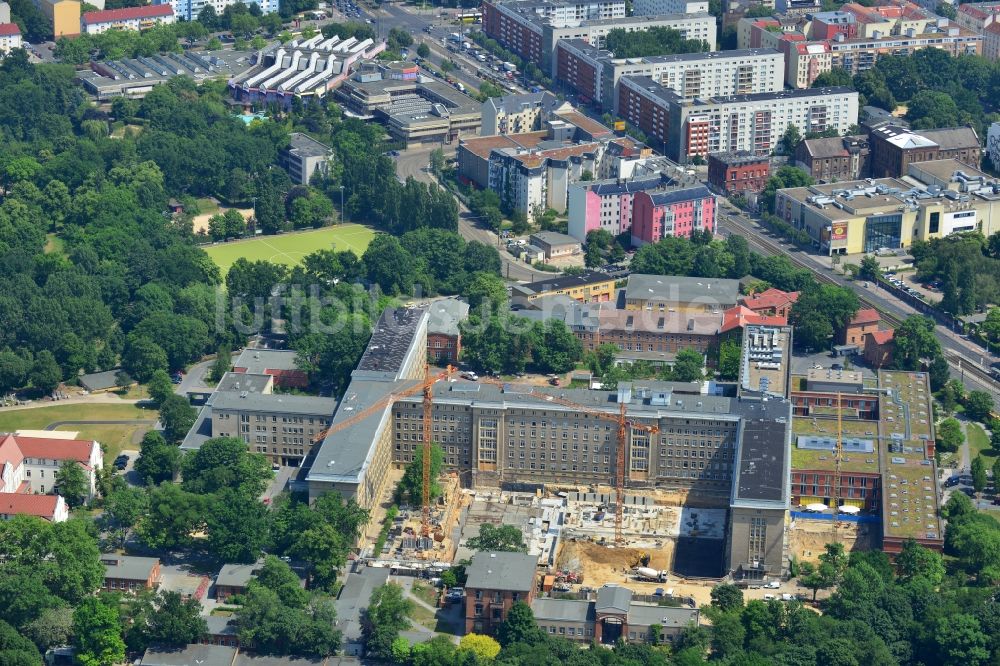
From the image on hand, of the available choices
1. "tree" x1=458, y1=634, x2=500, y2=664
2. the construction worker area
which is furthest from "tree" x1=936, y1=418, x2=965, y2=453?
"tree" x1=458, y1=634, x2=500, y2=664

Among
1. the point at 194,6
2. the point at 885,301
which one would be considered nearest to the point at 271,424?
the point at 885,301


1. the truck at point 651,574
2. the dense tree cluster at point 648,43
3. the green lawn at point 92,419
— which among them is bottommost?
the truck at point 651,574

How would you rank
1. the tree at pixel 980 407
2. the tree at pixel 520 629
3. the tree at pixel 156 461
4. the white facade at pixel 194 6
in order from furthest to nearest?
1. the white facade at pixel 194 6
2. the tree at pixel 980 407
3. the tree at pixel 156 461
4. the tree at pixel 520 629

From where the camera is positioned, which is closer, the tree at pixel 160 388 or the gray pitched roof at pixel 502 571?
the gray pitched roof at pixel 502 571

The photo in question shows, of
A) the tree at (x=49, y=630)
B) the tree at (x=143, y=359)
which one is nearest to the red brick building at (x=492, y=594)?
the tree at (x=49, y=630)

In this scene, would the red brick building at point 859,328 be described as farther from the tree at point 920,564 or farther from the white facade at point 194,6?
the white facade at point 194,6

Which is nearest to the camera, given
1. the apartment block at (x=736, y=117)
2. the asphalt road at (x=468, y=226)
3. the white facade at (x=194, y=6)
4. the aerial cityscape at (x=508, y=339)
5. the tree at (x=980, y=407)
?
the aerial cityscape at (x=508, y=339)

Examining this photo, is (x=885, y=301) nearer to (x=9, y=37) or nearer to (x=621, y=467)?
(x=621, y=467)

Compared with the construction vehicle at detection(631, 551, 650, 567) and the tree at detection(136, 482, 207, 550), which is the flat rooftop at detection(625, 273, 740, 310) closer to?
the construction vehicle at detection(631, 551, 650, 567)
